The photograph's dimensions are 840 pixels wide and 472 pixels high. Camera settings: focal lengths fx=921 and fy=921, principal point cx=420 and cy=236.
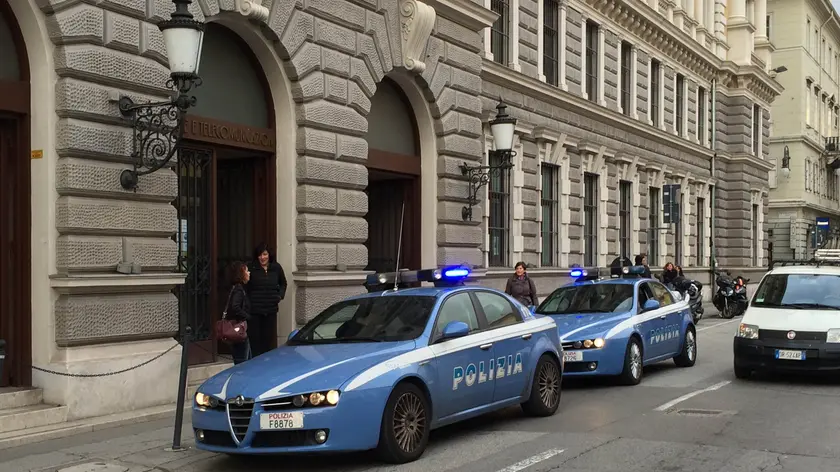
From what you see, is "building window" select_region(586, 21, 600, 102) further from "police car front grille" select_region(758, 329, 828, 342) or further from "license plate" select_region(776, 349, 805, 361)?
"license plate" select_region(776, 349, 805, 361)

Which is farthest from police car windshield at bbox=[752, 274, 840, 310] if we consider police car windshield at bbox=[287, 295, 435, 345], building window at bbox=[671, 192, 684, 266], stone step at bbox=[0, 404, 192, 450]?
building window at bbox=[671, 192, 684, 266]

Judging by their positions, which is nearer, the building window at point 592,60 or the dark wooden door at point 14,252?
the dark wooden door at point 14,252

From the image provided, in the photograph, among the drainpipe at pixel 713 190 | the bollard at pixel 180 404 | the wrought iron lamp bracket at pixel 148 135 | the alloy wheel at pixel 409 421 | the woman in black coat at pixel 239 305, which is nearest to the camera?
the alloy wheel at pixel 409 421

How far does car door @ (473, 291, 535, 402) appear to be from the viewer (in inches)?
367

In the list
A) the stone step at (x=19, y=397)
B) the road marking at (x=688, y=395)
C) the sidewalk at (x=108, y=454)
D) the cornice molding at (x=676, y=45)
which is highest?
the cornice molding at (x=676, y=45)

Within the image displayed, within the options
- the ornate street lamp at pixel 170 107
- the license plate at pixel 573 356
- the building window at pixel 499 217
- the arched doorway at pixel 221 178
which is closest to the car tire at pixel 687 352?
the license plate at pixel 573 356

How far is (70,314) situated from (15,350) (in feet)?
2.60

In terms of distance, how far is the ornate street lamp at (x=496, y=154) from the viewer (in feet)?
54.9

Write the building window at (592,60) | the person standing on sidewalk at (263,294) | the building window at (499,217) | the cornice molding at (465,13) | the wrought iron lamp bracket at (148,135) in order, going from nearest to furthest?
the wrought iron lamp bracket at (148,135)
the person standing on sidewalk at (263,294)
the cornice molding at (465,13)
the building window at (499,217)
the building window at (592,60)

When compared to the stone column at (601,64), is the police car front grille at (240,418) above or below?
below

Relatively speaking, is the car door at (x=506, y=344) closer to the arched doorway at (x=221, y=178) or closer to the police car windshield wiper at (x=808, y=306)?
the arched doorway at (x=221, y=178)

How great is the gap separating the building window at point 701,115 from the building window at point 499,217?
664 inches

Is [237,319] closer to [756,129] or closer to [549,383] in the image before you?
[549,383]

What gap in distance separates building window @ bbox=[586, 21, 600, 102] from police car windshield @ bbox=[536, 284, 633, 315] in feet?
41.6
